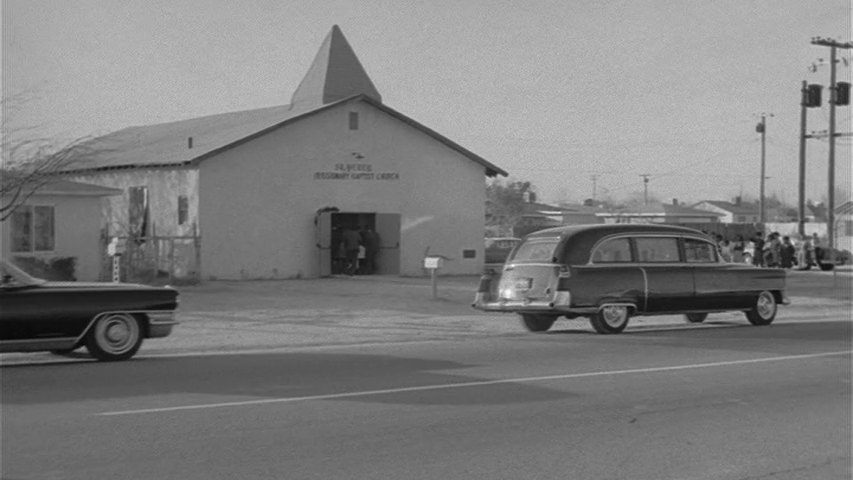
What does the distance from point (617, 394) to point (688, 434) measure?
1951 millimetres

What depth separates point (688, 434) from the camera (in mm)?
9664

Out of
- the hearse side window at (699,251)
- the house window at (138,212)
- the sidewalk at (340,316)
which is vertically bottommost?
the sidewalk at (340,316)

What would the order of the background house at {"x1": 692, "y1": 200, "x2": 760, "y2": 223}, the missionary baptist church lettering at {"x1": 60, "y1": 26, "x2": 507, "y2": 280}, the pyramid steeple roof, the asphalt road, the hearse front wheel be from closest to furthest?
the asphalt road < the hearse front wheel < the missionary baptist church lettering at {"x1": 60, "y1": 26, "x2": 507, "y2": 280} < the pyramid steeple roof < the background house at {"x1": 692, "y1": 200, "x2": 760, "y2": 223}

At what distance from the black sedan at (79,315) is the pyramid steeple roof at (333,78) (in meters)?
24.4

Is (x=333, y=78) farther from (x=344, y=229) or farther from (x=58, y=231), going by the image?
→ (x=58, y=231)

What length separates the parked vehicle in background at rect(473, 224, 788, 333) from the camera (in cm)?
1819

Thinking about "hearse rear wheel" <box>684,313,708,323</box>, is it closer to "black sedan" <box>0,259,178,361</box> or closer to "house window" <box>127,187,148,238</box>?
"black sedan" <box>0,259,178,361</box>

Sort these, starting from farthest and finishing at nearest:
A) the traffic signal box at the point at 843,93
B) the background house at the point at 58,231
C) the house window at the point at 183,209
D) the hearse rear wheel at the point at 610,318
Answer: the traffic signal box at the point at 843,93 < the house window at the point at 183,209 < the background house at the point at 58,231 < the hearse rear wheel at the point at 610,318

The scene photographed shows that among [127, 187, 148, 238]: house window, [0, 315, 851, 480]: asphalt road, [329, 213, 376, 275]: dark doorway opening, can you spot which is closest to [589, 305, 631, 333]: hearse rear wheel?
[0, 315, 851, 480]: asphalt road

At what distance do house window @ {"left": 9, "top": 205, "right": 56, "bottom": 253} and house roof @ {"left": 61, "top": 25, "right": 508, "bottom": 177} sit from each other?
3.42 metres

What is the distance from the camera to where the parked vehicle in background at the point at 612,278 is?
18.2 m

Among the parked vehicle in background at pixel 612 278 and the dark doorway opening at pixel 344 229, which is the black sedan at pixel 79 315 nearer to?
the parked vehicle in background at pixel 612 278

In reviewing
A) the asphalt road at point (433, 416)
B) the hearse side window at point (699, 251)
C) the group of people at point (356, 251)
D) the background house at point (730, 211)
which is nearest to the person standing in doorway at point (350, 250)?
the group of people at point (356, 251)

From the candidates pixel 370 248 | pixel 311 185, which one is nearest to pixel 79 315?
pixel 311 185
